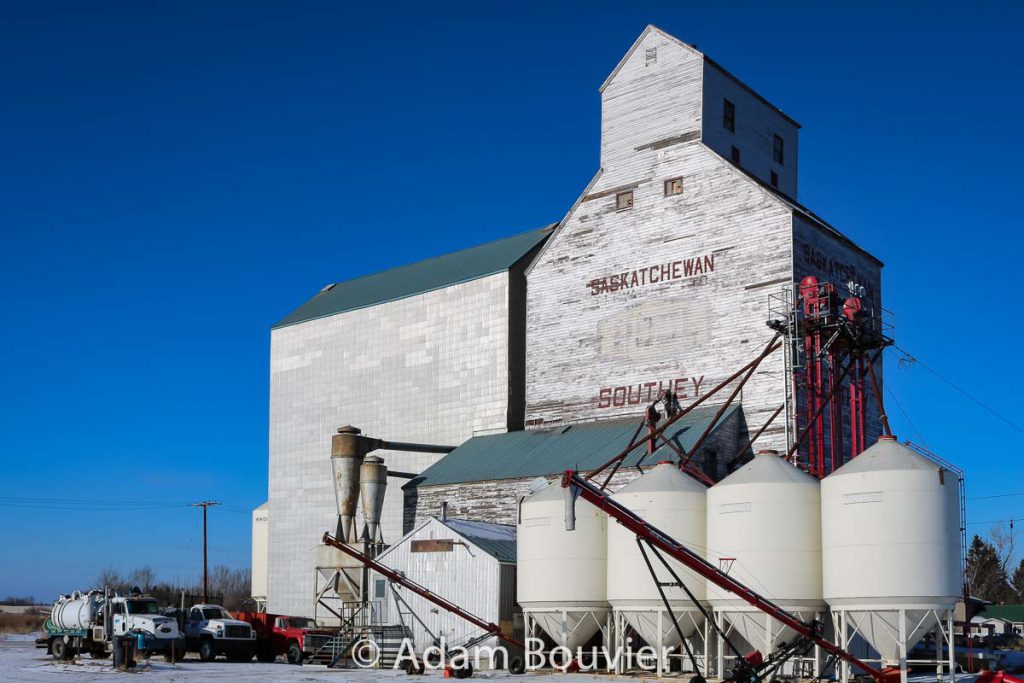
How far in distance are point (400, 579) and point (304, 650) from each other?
6.32 m

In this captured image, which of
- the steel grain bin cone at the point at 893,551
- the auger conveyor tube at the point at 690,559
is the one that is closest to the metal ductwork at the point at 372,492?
the auger conveyor tube at the point at 690,559

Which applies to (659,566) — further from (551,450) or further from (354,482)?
(354,482)

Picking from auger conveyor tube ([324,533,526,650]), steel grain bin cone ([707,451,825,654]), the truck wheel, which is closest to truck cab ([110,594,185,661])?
the truck wheel

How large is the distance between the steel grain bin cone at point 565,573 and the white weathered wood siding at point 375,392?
17.3m

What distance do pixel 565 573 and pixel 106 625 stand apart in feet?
62.7

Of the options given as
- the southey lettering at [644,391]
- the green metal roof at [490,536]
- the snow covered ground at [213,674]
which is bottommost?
the snow covered ground at [213,674]

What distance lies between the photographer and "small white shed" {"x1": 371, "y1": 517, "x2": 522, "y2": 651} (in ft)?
123

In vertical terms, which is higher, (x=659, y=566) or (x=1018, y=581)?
(x=659, y=566)

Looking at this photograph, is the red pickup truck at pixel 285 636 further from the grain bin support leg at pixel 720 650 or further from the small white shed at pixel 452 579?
the grain bin support leg at pixel 720 650

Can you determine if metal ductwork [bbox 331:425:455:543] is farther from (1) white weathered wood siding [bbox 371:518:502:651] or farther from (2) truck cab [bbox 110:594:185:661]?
(2) truck cab [bbox 110:594:185:661]

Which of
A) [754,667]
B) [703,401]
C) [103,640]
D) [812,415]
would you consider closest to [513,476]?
[703,401]

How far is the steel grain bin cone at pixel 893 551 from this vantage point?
27.2 meters

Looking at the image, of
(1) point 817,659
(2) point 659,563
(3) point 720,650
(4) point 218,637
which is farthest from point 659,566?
(4) point 218,637

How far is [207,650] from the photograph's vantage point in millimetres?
42625
